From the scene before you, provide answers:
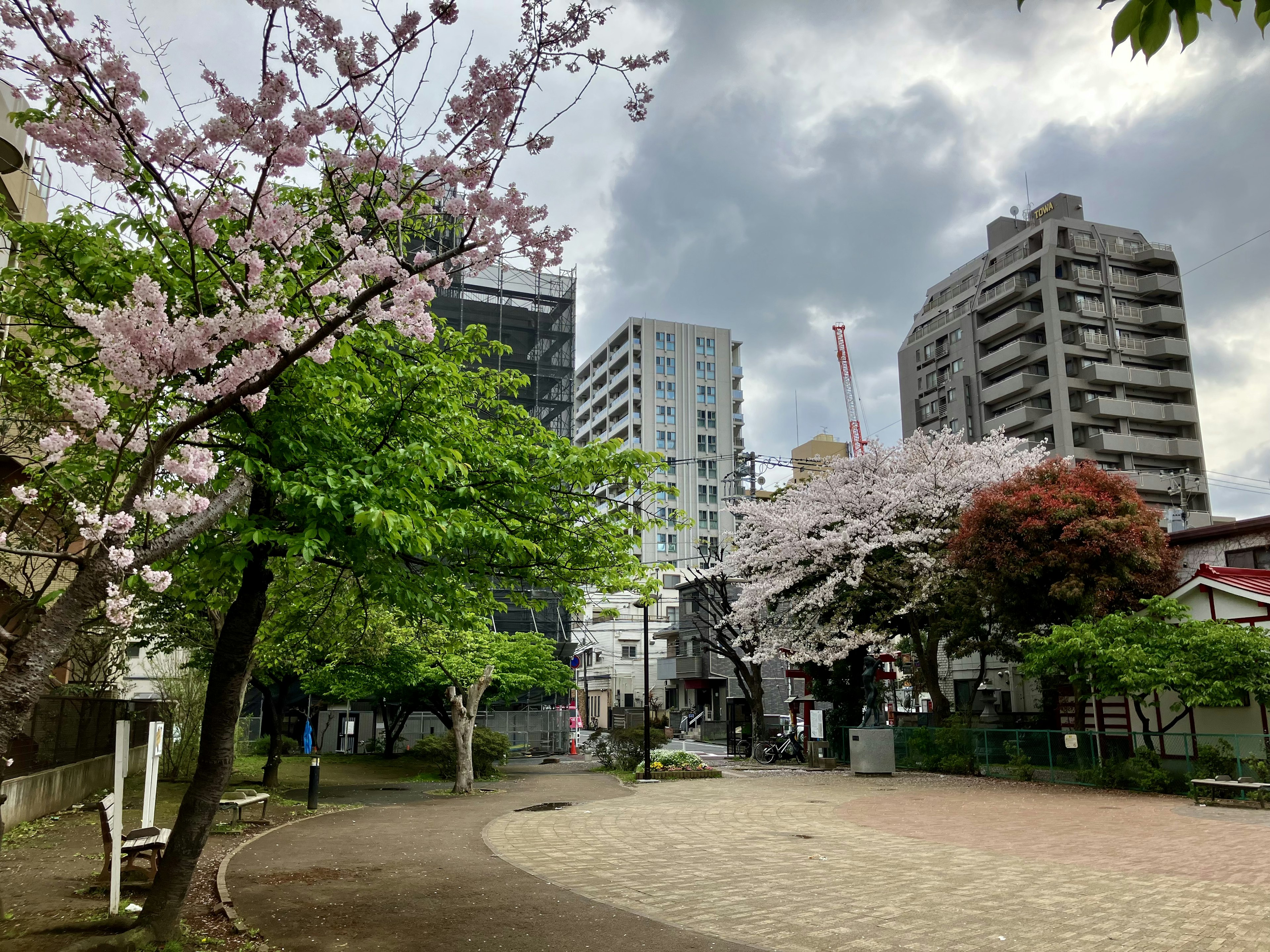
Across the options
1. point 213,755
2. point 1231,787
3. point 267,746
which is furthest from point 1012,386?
point 213,755

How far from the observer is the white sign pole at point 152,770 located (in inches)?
380

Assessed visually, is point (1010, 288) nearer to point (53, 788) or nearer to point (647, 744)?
point (647, 744)

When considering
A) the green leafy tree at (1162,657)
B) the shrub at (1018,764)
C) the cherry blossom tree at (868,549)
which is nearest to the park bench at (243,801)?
the green leafy tree at (1162,657)

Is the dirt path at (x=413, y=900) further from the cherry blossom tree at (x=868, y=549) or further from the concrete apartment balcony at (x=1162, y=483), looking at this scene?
the concrete apartment balcony at (x=1162, y=483)

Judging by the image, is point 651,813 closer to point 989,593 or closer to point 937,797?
point 937,797

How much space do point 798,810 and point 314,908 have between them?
10824mm

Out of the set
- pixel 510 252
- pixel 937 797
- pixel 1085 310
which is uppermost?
pixel 1085 310

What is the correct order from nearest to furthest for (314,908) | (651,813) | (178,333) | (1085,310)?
(178,333) < (314,908) < (651,813) < (1085,310)

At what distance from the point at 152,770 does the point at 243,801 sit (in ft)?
15.5

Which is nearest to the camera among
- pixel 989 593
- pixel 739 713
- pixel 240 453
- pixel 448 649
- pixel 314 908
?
pixel 240 453

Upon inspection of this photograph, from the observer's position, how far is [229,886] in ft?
32.0

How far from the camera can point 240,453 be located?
7152mm

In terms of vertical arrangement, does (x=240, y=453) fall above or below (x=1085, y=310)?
below

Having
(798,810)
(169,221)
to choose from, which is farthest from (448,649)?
(169,221)
